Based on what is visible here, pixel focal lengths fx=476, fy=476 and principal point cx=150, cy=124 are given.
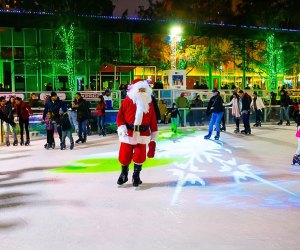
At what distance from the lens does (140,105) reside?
23.0 feet

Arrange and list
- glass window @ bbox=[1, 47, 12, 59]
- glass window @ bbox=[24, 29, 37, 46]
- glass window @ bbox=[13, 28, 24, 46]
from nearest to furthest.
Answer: glass window @ bbox=[1, 47, 12, 59], glass window @ bbox=[13, 28, 24, 46], glass window @ bbox=[24, 29, 37, 46]

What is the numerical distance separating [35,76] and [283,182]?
24.0 m

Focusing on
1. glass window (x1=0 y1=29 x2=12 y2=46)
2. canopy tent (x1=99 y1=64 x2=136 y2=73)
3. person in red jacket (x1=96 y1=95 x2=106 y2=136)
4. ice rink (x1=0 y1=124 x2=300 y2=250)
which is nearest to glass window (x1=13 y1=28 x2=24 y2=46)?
glass window (x1=0 y1=29 x2=12 y2=46)

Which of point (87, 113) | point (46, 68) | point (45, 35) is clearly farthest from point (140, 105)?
point (45, 35)

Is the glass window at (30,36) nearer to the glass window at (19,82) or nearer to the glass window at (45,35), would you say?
the glass window at (45,35)

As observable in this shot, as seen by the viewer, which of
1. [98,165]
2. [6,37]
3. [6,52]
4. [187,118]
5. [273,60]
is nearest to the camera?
[98,165]

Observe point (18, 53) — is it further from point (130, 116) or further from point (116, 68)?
point (130, 116)

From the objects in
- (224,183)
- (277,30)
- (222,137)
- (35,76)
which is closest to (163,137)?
(222,137)

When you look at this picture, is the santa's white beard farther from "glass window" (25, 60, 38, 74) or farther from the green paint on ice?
"glass window" (25, 60, 38, 74)

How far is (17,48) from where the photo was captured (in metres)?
28.8

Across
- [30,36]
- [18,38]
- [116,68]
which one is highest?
[30,36]

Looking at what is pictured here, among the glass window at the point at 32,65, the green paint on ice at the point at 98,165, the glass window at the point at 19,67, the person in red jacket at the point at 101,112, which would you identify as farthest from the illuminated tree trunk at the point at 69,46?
the green paint on ice at the point at 98,165

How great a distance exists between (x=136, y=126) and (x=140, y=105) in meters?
0.32

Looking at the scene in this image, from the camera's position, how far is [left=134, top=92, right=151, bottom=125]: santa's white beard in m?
6.98
